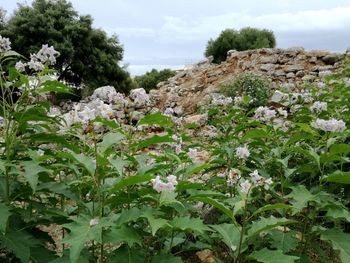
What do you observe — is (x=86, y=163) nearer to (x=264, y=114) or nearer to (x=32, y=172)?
(x=32, y=172)

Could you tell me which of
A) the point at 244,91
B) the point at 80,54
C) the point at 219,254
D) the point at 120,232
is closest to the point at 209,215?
the point at 219,254

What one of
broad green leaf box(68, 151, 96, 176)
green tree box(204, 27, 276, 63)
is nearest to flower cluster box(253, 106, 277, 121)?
broad green leaf box(68, 151, 96, 176)

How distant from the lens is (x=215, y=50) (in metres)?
30.3

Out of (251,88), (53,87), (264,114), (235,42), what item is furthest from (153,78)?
(53,87)

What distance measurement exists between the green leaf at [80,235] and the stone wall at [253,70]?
12.5m

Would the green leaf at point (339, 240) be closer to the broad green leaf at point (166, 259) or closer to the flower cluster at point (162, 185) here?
the broad green leaf at point (166, 259)

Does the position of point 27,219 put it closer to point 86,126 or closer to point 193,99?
point 86,126

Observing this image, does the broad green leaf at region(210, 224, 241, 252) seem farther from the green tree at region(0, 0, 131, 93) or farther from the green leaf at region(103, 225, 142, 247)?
the green tree at region(0, 0, 131, 93)

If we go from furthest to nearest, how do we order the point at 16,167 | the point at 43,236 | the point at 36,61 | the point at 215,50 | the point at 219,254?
1. the point at 215,50
2. the point at 219,254
3. the point at 36,61
4. the point at 43,236
5. the point at 16,167

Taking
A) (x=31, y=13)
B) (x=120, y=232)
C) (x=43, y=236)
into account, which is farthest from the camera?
(x=31, y=13)

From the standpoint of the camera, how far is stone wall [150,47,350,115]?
15406 mm

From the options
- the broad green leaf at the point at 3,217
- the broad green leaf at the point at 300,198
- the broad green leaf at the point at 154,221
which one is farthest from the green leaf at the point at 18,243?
the broad green leaf at the point at 300,198

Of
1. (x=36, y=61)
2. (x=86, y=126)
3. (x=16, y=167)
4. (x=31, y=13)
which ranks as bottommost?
(x=16, y=167)

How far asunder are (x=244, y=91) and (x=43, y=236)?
10.8 metres
